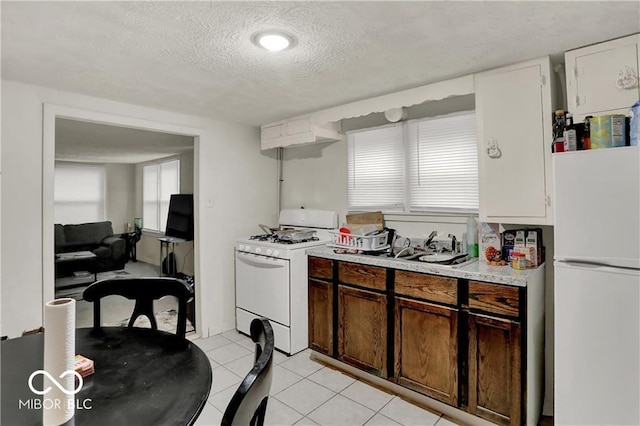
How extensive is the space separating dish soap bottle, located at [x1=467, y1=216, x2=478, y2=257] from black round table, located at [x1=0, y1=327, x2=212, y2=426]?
6.63 feet

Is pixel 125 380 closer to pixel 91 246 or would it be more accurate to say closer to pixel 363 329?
pixel 363 329

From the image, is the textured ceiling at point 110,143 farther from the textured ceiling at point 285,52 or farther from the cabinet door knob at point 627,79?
the cabinet door knob at point 627,79

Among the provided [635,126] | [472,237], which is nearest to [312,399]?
[472,237]

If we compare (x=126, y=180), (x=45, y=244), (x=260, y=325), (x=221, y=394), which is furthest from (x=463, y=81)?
(x=126, y=180)

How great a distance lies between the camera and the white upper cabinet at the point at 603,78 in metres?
1.78

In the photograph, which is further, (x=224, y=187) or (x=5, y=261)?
(x=224, y=187)

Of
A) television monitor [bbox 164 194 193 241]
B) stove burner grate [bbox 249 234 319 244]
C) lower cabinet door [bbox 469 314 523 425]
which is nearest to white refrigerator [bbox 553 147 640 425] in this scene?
lower cabinet door [bbox 469 314 523 425]

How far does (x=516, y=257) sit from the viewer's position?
2.12 m

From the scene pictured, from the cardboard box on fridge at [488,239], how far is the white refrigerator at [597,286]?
0.69m

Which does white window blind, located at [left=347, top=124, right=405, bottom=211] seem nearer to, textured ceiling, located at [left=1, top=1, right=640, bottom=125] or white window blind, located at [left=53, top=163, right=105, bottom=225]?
textured ceiling, located at [left=1, top=1, right=640, bottom=125]

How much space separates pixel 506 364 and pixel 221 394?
1.91 meters

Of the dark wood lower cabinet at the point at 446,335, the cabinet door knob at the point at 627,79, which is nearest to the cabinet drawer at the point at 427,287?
the dark wood lower cabinet at the point at 446,335

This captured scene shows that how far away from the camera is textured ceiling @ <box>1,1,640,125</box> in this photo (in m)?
1.52

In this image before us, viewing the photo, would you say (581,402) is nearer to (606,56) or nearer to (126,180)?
(606,56)
